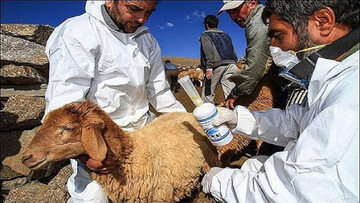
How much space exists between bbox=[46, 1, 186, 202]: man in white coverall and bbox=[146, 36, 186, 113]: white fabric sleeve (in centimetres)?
21

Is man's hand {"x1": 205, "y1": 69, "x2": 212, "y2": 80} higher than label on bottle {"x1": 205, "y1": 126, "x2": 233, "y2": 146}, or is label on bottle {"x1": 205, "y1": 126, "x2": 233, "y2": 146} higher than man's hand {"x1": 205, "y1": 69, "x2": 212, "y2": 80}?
label on bottle {"x1": 205, "y1": 126, "x2": 233, "y2": 146}

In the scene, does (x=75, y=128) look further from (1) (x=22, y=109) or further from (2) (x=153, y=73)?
(1) (x=22, y=109)

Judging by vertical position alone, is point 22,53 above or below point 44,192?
above

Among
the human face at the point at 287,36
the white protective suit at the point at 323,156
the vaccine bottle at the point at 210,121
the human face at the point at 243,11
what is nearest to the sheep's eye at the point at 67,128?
the vaccine bottle at the point at 210,121

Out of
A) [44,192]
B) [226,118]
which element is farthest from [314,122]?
[44,192]

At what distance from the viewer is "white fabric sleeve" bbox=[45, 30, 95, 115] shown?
2.25 meters

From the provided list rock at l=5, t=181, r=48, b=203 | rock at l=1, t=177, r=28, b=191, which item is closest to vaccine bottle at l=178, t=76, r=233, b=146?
rock at l=5, t=181, r=48, b=203

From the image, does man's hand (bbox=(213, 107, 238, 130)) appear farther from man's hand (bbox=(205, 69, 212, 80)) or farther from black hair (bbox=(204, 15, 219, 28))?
black hair (bbox=(204, 15, 219, 28))

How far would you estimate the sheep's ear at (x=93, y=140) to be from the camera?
2088 mm

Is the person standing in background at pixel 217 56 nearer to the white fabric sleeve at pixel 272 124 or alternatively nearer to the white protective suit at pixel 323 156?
the white fabric sleeve at pixel 272 124

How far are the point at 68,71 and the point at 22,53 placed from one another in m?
2.77

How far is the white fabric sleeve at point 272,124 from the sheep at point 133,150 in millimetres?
626

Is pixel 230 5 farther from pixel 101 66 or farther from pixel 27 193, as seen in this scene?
pixel 27 193

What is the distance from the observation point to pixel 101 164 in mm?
2244
